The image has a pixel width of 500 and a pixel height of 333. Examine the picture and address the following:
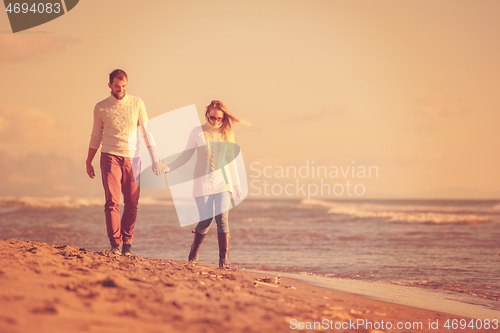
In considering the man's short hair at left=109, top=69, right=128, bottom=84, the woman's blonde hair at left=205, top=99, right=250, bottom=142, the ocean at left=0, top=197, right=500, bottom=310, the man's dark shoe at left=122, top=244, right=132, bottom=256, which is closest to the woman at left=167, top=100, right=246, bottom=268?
the woman's blonde hair at left=205, top=99, right=250, bottom=142

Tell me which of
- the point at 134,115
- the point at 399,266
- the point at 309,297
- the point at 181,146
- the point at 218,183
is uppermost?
the point at 134,115

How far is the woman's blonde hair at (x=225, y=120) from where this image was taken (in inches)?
172

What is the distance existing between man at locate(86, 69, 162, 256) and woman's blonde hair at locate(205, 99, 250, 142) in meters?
0.75

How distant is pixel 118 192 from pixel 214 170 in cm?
100

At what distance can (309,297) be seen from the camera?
3.33 meters

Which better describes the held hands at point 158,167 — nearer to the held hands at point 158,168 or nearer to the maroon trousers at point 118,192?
the held hands at point 158,168

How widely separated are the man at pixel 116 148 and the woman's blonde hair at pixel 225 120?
75 centimetres

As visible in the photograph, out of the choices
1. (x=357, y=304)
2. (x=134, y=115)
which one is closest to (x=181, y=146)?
→ (x=134, y=115)

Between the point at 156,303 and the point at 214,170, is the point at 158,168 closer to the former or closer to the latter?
the point at 214,170

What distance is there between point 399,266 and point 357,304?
3.67 m

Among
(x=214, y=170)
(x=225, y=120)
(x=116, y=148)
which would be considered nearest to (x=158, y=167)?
(x=116, y=148)

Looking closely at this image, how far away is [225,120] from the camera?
14.7ft

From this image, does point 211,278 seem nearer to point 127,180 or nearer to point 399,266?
point 127,180

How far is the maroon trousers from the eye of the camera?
4.09 meters
